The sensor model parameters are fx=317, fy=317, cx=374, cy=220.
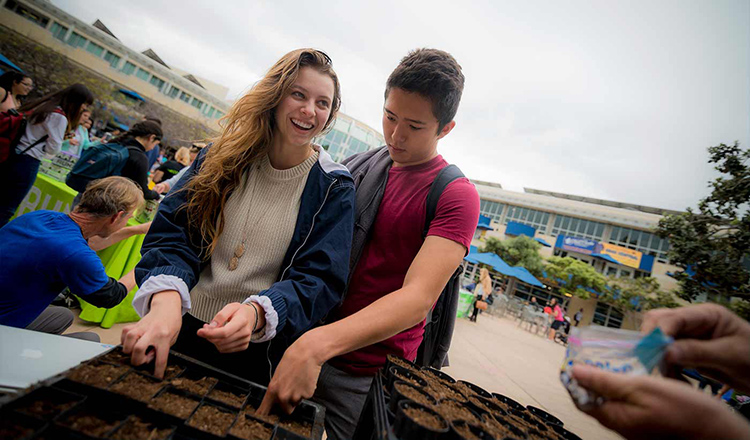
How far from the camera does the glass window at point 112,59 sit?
90.4 ft

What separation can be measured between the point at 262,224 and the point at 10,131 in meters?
3.81

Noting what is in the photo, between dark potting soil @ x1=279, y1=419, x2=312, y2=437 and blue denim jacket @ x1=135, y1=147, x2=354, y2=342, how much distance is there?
9.9 inches

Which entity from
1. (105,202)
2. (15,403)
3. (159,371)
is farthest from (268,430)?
(105,202)

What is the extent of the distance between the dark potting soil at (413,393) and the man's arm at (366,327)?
15cm

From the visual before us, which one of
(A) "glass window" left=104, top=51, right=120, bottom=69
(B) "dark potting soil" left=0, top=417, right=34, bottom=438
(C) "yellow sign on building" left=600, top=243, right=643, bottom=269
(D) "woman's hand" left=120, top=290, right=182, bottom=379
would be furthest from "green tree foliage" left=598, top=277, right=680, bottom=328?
(A) "glass window" left=104, top=51, right=120, bottom=69

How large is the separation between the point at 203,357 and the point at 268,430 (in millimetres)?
666

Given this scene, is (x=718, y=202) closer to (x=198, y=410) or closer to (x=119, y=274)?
(x=198, y=410)

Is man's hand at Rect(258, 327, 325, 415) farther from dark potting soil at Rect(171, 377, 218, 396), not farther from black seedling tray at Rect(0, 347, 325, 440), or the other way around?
dark potting soil at Rect(171, 377, 218, 396)

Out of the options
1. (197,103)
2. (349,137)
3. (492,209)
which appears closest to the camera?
(349,137)

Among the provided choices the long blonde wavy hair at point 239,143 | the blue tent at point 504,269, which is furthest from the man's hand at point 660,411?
the blue tent at point 504,269

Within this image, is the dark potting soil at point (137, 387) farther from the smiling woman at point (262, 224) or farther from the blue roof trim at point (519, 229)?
the blue roof trim at point (519, 229)

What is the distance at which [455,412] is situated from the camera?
3.07ft

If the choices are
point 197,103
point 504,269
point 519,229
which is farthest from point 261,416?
point 197,103

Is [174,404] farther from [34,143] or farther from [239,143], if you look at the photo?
[34,143]
